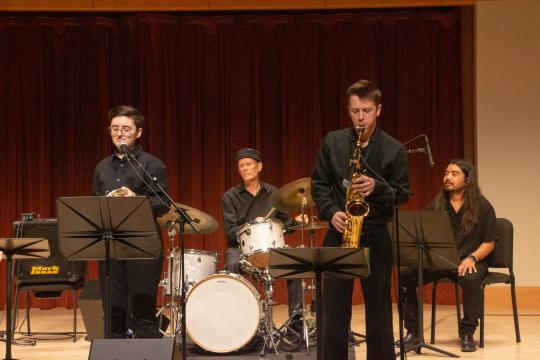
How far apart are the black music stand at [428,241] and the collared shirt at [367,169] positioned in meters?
1.67

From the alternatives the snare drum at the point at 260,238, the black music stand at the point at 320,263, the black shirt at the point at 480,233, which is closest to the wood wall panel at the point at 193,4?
the black shirt at the point at 480,233

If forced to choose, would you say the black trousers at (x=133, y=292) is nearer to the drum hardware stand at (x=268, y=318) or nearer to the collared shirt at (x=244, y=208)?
the drum hardware stand at (x=268, y=318)

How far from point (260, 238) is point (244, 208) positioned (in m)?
0.84

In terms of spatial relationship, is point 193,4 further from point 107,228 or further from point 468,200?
point 107,228

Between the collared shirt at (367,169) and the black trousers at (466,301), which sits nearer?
the collared shirt at (367,169)

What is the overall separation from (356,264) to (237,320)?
252 cm

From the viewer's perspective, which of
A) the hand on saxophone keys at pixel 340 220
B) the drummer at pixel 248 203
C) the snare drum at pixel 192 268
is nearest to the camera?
the hand on saxophone keys at pixel 340 220

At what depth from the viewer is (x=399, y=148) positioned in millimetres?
4219

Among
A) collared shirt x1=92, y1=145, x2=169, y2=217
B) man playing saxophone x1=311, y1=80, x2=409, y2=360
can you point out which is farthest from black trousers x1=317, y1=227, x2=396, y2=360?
collared shirt x1=92, y1=145, x2=169, y2=217

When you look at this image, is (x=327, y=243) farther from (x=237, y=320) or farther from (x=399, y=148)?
(x=237, y=320)

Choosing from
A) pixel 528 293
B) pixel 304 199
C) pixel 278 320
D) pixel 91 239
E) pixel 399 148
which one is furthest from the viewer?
pixel 528 293

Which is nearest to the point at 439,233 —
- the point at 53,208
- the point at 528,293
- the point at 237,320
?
the point at 237,320

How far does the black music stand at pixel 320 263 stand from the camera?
3887 mm

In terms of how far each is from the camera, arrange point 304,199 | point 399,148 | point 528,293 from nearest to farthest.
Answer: point 399,148
point 304,199
point 528,293
